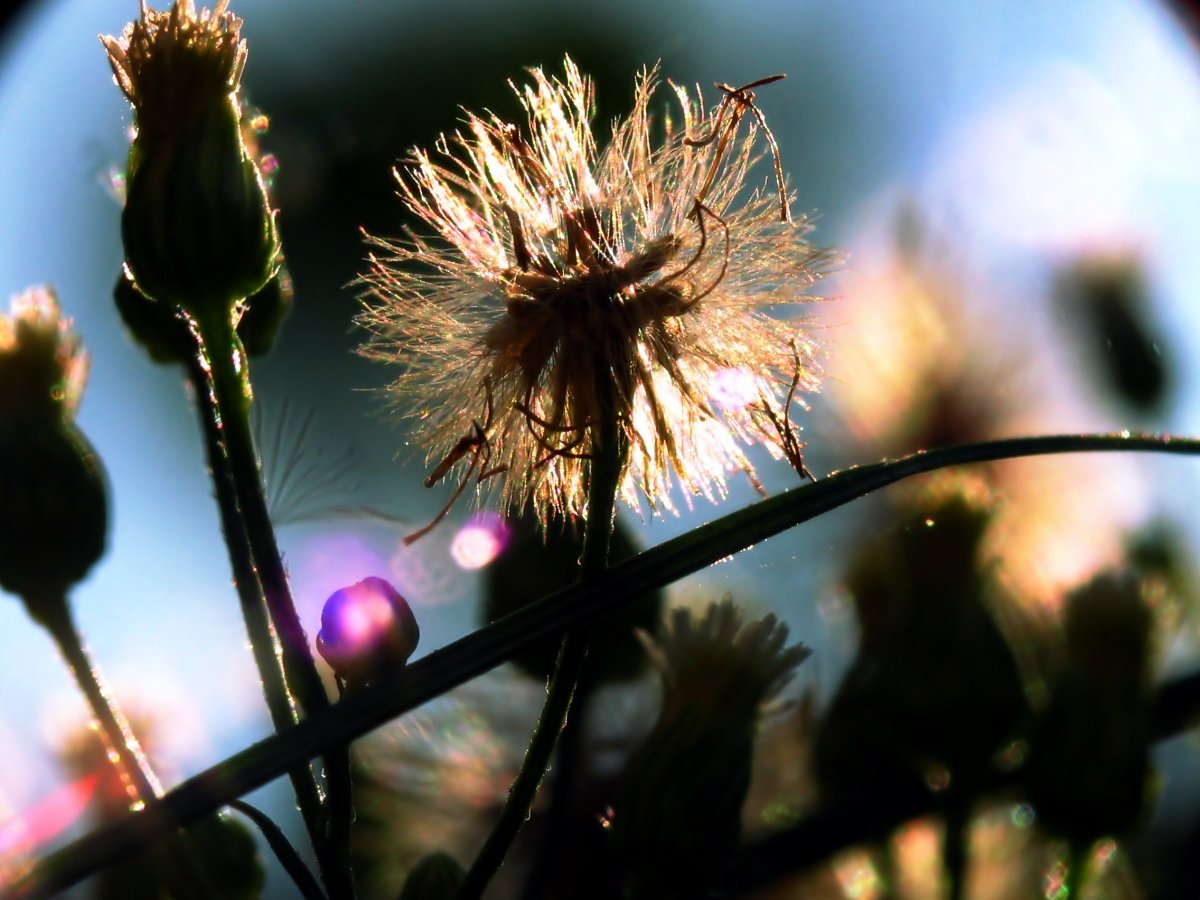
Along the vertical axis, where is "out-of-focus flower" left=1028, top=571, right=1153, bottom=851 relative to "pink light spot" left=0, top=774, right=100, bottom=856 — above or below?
below

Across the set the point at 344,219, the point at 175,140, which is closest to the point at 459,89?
the point at 344,219

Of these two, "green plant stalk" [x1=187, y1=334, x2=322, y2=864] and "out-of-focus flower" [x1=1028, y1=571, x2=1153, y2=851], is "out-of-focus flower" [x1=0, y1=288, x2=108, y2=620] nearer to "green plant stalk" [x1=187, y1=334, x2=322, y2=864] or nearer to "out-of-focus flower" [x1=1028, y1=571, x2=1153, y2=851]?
"green plant stalk" [x1=187, y1=334, x2=322, y2=864]

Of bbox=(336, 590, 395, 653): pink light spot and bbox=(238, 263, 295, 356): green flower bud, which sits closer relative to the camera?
bbox=(336, 590, 395, 653): pink light spot

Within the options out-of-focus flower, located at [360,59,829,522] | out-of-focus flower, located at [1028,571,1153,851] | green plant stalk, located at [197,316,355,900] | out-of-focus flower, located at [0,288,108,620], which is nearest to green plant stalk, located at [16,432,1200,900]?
green plant stalk, located at [197,316,355,900]

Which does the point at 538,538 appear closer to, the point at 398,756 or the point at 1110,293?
the point at 398,756

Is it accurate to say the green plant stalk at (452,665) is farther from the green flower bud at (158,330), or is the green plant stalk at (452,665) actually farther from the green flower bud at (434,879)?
the green flower bud at (158,330)

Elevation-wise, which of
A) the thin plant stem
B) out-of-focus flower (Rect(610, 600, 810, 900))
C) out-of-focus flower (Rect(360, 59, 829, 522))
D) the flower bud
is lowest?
out-of-focus flower (Rect(610, 600, 810, 900))

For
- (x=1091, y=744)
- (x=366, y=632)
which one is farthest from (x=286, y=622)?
(x=1091, y=744)
